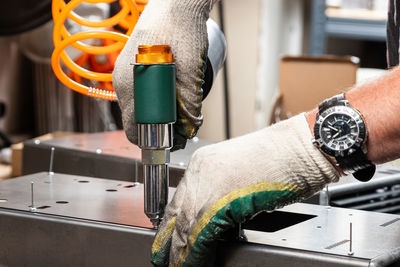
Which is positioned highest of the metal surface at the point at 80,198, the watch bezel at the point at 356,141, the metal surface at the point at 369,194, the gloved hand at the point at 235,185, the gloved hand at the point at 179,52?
the gloved hand at the point at 179,52

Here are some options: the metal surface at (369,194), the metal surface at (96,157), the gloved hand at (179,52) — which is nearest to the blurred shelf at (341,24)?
the metal surface at (96,157)

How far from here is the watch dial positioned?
0.65 meters

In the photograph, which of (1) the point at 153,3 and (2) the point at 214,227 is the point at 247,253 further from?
(1) the point at 153,3

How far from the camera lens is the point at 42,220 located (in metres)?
0.77

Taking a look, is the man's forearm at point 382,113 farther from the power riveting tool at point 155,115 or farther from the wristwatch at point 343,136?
the power riveting tool at point 155,115

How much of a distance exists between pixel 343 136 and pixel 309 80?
172 centimetres

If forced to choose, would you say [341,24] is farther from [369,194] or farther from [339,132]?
[339,132]

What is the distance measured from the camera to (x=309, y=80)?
235 centimetres

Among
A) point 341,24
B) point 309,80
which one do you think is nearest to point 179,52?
point 309,80

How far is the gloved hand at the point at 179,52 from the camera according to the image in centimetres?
69

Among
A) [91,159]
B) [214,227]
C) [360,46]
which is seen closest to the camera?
[214,227]

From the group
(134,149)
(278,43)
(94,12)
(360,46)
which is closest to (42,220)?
(134,149)

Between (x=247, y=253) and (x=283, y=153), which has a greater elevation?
(x=283, y=153)

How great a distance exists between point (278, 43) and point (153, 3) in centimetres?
267
